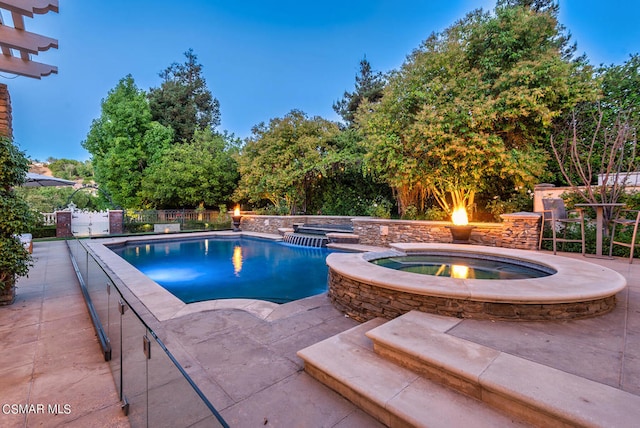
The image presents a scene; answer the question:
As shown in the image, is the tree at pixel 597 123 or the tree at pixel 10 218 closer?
the tree at pixel 10 218

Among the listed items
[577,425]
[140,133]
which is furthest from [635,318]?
[140,133]

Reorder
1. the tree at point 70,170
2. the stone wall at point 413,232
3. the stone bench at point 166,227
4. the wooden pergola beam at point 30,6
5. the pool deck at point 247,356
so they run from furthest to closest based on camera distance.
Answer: the tree at point 70,170 → the stone bench at point 166,227 → the stone wall at point 413,232 → the wooden pergola beam at point 30,6 → the pool deck at point 247,356

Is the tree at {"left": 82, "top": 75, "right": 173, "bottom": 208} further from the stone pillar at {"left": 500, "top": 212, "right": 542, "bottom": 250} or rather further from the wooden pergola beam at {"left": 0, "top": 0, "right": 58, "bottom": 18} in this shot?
the stone pillar at {"left": 500, "top": 212, "right": 542, "bottom": 250}

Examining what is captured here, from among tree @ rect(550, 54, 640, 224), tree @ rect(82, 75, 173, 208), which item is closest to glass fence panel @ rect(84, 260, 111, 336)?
tree @ rect(550, 54, 640, 224)

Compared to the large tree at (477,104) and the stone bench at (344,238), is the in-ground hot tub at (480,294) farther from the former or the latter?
the stone bench at (344,238)

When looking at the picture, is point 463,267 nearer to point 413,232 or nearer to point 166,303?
point 413,232

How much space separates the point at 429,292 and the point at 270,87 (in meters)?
74.8

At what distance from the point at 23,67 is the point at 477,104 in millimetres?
9327

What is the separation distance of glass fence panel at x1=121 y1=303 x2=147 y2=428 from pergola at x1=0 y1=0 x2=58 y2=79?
3.54 m

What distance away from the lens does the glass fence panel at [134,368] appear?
5.58ft

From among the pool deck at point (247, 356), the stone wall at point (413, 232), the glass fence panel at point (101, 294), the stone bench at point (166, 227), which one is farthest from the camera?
the stone bench at point (166, 227)

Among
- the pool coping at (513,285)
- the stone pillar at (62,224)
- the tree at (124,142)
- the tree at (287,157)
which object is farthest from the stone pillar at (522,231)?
the tree at (124,142)

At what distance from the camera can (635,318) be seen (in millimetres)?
2975

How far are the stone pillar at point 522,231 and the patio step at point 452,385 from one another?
5.88 metres
